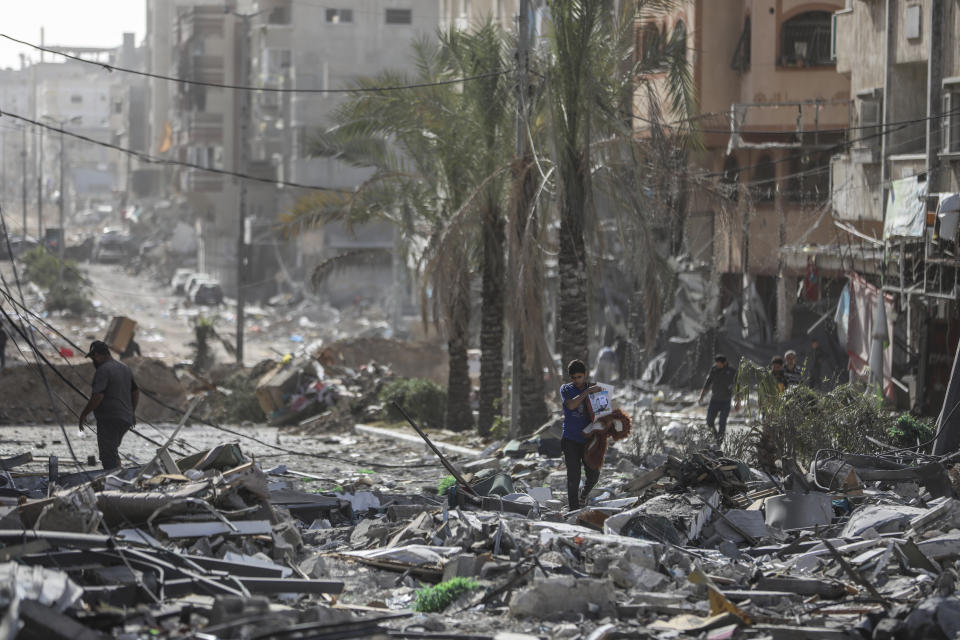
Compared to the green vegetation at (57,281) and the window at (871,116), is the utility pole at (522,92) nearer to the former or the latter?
the window at (871,116)

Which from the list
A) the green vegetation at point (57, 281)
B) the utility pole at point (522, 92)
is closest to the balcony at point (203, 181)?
the green vegetation at point (57, 281)

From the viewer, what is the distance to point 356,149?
78.4ft

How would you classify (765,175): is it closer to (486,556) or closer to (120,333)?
(120,333)

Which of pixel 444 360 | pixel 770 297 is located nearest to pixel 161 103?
pixel 444 360

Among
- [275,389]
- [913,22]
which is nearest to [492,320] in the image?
[275,389]

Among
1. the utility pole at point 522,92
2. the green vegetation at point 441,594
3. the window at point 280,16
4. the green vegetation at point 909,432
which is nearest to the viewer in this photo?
the green vegetation at point 441,594

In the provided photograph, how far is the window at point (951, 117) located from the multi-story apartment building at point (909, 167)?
0.02m

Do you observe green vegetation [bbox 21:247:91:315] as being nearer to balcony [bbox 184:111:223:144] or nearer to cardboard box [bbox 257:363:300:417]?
balcony [bbox 184:111:223:144]

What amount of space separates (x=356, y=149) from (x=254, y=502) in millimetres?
14216

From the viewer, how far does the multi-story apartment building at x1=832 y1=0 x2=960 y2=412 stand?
65.5 feet

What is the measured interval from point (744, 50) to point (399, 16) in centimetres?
3684

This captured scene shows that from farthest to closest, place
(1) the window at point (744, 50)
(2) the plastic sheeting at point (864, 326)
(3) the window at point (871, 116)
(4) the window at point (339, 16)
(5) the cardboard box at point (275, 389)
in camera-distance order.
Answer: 1. (4) the window at point (339, 16)
2. (1) the window at point (744, 50)
3. (5) the cardboard box at point (275, 389)
4. (3) the window at point (871, 116)
5. (2) the plastic sheeting at point (864, 326)

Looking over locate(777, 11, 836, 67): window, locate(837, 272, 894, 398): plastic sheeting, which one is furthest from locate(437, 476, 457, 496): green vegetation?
locate(777, 11, 836, 67): window

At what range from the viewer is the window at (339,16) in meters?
62.7
